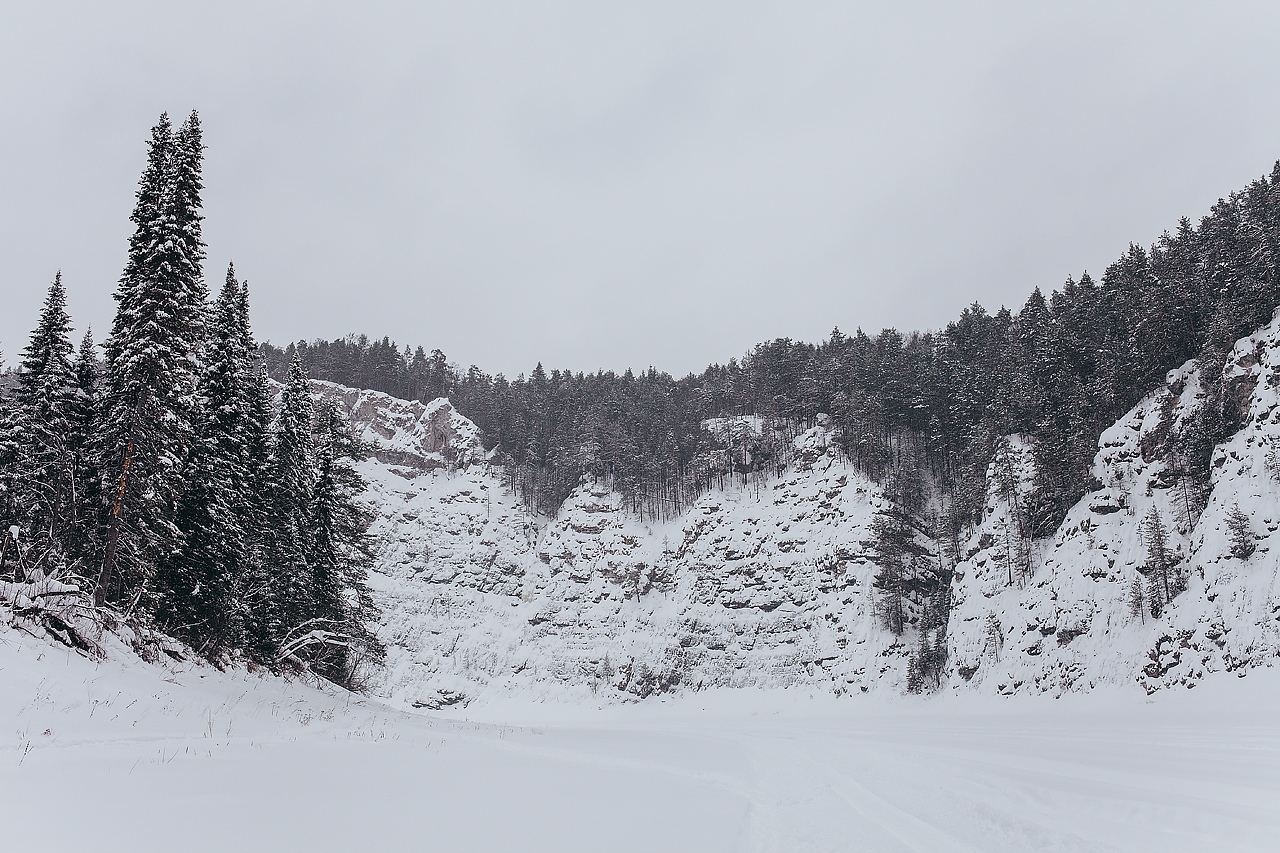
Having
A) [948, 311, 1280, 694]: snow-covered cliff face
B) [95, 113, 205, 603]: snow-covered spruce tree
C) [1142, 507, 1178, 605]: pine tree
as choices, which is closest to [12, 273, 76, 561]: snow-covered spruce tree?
[95, 113, 205, 603]: snow-covered spruce tree

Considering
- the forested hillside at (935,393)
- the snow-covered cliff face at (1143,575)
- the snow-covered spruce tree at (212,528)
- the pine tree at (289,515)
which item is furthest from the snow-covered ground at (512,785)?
the forested hillside at (935,393)

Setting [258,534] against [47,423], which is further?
[258,534]

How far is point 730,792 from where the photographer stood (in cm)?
1146

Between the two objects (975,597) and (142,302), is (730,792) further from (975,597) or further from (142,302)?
(975,597)

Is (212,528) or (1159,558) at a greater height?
(1159,558)

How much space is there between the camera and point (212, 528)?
70.8 feet

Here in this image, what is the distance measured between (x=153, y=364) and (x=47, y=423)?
8776 mm

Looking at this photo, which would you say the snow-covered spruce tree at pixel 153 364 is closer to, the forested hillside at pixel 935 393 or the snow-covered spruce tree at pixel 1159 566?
the snow-covered spruce tree at pixel 1159 566

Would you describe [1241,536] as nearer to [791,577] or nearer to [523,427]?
[791,577]

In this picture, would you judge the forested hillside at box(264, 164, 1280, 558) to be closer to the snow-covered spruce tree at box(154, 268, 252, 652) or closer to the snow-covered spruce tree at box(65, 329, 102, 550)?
the snow-covered spruce tree at box(154, 268, 252, 652)

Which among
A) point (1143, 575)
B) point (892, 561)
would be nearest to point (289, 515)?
point (1143, 575)

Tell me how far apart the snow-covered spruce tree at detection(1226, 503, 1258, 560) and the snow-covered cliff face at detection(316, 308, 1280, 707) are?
35 centimetres

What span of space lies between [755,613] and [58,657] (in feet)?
195

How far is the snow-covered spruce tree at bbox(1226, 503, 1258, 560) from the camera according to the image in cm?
3278
